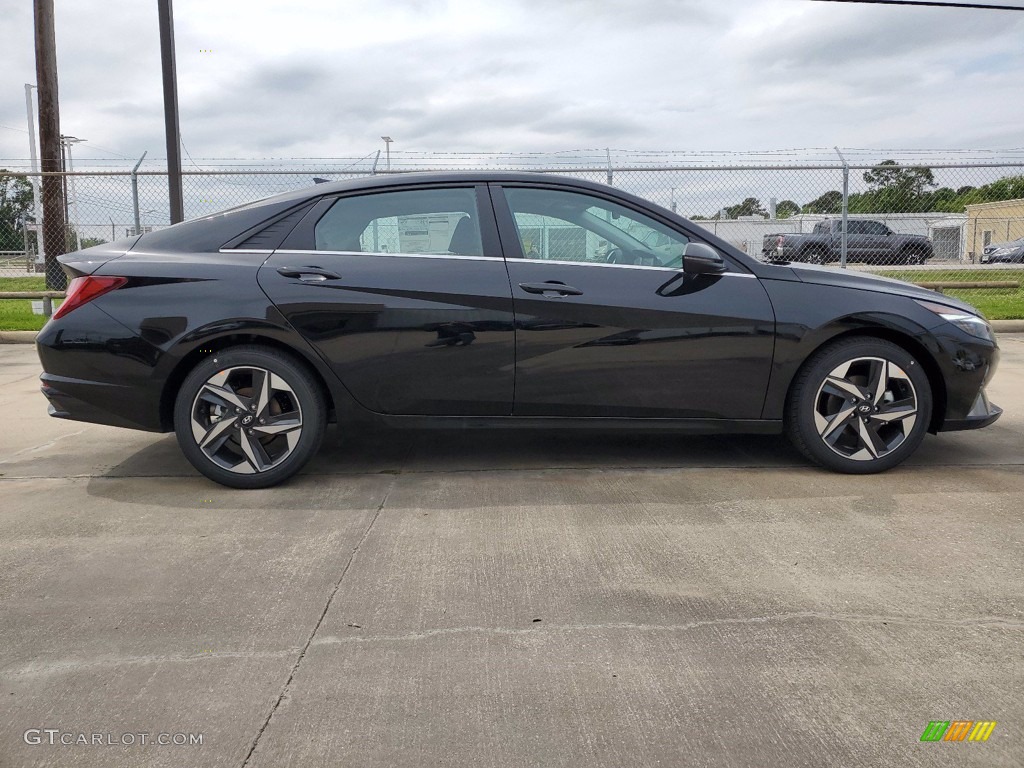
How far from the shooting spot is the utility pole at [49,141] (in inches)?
516

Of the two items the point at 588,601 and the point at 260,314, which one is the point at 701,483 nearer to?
the point at 588,601

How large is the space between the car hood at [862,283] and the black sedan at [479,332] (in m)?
0.02

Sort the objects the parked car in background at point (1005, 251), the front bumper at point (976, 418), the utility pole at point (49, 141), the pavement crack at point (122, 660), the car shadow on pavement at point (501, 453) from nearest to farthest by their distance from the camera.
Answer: the pavement crack at point (122, 660), the front bumper at point (976, 418), the car shadow on pavement at point (501, 453), the utility pole at point (49, 141), the parked car in background at point (1005, 251)

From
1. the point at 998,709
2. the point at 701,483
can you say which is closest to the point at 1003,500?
the point at 701,483

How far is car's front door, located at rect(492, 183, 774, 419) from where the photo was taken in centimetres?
411

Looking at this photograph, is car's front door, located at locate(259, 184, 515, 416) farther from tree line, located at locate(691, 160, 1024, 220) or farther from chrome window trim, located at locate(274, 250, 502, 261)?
tree line, located at locate(691, 160, 1024, 220)

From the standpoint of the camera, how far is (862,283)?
14.0 feet

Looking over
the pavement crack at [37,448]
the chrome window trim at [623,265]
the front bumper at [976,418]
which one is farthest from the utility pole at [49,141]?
the front bumper at [976,418]

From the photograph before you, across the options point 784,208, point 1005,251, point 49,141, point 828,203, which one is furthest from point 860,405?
point 1005,251

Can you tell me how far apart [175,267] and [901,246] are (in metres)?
11.7

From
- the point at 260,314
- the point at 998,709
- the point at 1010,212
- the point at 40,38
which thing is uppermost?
the point at 40,38

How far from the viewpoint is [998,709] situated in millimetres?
2166

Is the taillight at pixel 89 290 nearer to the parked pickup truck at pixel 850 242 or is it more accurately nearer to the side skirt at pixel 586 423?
the side skirt at pixel 586 423

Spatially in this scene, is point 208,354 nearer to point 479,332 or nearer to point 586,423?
point 479,332
